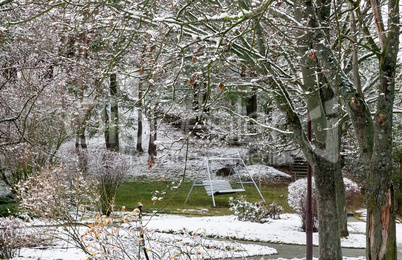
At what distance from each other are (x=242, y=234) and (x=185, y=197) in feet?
26.7

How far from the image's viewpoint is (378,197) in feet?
16.1

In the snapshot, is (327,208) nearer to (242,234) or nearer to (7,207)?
(242,234)

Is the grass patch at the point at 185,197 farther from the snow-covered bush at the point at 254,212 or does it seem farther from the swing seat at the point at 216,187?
the snow-covered bush at the point at 254,212

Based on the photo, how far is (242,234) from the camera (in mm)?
10367

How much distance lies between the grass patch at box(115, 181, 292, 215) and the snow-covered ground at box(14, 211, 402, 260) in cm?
259

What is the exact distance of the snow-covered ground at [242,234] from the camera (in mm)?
7983

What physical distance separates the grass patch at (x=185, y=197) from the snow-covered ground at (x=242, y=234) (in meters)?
2.59

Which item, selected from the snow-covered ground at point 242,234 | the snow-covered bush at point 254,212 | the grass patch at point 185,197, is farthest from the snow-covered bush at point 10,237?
the snow-covered bush at point 254,212

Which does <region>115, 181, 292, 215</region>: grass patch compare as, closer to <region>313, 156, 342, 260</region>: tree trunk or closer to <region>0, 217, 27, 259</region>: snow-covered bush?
<region>0, 217, 27, 259</region>: snow-covered bush

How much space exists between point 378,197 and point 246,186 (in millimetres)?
15764

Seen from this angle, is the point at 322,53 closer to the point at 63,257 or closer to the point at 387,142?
the point at 387,142

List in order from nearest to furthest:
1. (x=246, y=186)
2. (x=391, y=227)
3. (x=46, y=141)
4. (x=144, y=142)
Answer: (x=391, y=227) < (x=46, y=141) < (x=246, y=186) < (x=144, y=142)

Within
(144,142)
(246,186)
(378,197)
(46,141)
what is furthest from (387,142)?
(144,142)

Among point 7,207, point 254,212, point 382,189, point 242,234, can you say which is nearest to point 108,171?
point 7,207
